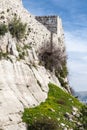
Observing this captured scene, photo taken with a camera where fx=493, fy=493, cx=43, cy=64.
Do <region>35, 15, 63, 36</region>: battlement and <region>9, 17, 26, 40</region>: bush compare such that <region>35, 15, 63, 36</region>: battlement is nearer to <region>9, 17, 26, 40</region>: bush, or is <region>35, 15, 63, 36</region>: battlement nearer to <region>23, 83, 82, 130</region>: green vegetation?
<region>9, 17, 26, 40</region>: bush

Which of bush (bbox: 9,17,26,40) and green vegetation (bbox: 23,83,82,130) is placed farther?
bush (bbox: 9,17,26,40)

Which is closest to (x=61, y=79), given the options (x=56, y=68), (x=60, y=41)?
(x=56, y=68)

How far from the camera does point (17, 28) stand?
145ft

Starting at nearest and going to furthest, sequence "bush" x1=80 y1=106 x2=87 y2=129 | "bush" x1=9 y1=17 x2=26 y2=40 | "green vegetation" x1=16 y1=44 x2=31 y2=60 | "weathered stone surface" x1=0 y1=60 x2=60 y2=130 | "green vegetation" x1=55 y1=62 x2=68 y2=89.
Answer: "weathered stone surface" x1=0 y1=60 x2=60 y2=130 → "bush" x1=80 y1=106 x2=87 y2=129 → "green vegetation" x1=16 y1=44 x2=31 y2=60 → "bush" x1=9 y1=17 x2=26 y2=40 → "green vegetation" x1=55 y1=62 x2=68 y2=89

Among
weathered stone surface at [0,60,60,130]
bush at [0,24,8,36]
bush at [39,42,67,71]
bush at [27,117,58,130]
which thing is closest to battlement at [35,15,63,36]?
bush at [39,42,67,71]

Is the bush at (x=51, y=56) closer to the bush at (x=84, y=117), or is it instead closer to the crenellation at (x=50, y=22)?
the crenellation at (x=50, y=22)

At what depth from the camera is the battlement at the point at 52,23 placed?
5978 cm

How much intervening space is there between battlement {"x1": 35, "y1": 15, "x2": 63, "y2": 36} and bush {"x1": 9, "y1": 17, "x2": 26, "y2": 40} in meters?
13.7

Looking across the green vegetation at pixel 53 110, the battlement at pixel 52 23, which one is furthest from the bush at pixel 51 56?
the battlement at pixel 52 23

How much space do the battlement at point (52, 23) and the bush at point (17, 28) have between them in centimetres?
1369

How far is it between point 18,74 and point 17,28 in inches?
243

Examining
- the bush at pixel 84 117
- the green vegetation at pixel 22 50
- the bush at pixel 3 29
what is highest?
the bush at pixel 3 29

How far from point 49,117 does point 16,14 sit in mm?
11767

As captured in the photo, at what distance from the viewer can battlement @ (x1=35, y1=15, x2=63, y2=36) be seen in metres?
59.8
